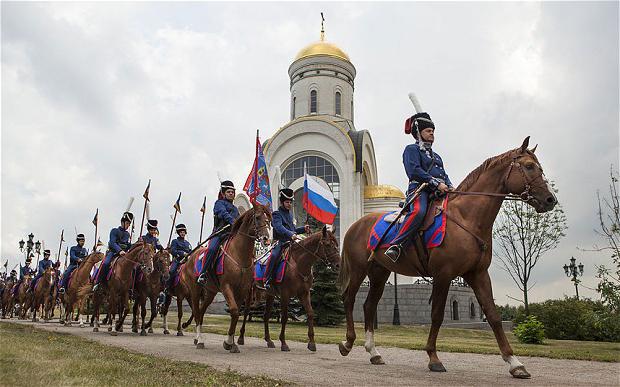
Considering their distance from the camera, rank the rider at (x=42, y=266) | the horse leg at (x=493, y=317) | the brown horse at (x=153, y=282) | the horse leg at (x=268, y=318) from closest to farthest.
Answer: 1. the horse leg at (x=493, y=317)
2. the horse leg at (x=268, y=318)
3. the brown horse at (x=153, y=282)
4. the rider at (x=42, y=266)

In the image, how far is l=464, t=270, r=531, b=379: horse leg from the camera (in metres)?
6.46

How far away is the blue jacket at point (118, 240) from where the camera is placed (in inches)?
592

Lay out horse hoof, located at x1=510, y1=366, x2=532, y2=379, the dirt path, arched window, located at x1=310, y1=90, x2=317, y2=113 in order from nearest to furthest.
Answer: the dirt path, horse hoof, located at x1=510, y1=366, x2=532, y2=379, arched window, located at x1=310, y1=90, x2=317, y2=113

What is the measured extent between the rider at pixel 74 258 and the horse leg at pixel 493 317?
1634cm

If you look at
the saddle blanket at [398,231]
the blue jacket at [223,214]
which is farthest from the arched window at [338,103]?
the saddle blanket at [398,231]

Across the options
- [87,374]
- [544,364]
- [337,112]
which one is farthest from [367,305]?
[337,112]

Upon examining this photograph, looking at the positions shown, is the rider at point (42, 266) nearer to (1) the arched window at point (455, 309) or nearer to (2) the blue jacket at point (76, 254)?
(2) the blue jacket at point (76, 254)

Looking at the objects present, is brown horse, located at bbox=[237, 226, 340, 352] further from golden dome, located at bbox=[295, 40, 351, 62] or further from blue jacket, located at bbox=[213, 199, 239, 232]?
golden dome, located at bbox=[295, 40, 351, 62]

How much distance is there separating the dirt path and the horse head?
2255mm

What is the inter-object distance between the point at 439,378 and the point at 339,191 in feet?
122

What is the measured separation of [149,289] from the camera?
586 inches

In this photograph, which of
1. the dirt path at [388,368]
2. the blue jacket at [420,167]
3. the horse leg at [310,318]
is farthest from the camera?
the horse leg at [310,318]

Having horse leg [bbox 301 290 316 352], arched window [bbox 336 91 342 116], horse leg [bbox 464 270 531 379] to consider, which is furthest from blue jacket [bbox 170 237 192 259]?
arched window [bbox 336 91 342 116]

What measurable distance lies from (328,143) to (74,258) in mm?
27658
